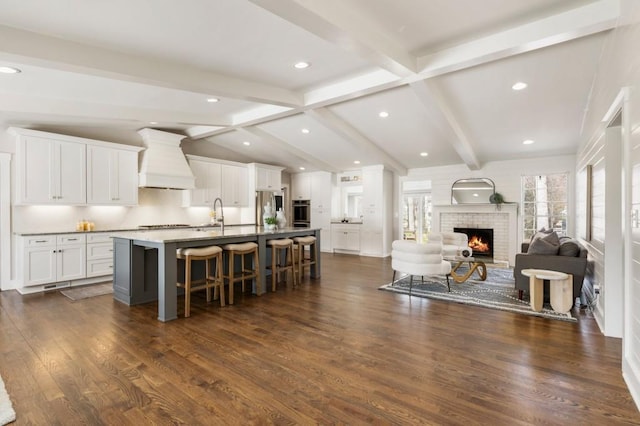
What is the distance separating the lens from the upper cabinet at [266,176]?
8.58 meters

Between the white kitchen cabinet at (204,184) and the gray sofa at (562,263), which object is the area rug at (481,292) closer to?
the gray sofa at (562,263)

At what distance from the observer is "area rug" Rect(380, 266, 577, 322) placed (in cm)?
402

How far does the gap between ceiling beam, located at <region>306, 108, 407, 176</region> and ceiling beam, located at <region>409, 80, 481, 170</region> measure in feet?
5.33

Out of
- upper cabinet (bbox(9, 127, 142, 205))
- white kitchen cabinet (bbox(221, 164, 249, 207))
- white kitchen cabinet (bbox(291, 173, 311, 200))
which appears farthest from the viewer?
white kitchen cabinet (bbox(291, 173, 311, 200))

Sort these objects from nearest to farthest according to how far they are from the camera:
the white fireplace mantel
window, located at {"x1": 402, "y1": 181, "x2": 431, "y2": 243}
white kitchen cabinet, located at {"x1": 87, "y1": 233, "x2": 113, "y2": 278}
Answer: white kitchen cabinet, located at {"x1": 87, "y1": 233, "x2": 113, "y2": 278}
the white fireplace mantel
window, located at {"x1": 402, "y1": 181, "x2": 431, "y2": 243}

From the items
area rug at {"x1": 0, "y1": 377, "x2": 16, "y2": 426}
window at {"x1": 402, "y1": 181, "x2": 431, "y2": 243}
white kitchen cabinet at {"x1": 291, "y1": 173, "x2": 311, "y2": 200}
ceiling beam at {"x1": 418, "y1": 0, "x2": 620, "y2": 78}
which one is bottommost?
area rug at {"x1": 0, "y1": 377, "x2": 16, "y2": 426}

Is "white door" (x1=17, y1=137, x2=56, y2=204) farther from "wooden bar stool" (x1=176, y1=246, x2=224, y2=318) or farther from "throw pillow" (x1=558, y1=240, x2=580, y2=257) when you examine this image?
"throw pillow" (x1=558, y1=240, x2=580, y2=257)

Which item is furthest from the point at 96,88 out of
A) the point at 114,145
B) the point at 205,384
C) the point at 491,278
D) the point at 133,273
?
the point at 491,278

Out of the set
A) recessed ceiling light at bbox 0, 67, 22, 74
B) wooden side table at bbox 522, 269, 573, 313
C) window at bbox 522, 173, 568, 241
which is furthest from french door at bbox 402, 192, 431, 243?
recessed ceiling light at bbox 0, 67, 22, 74

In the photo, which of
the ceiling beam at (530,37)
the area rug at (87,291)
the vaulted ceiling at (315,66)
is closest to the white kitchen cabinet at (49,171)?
the vaulted ceiling at (315,66)

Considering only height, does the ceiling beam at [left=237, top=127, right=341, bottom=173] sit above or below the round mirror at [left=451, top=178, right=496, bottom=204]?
above

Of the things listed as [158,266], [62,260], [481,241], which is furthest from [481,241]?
[62,260]

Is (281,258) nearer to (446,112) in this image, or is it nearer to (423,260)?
(423,260)

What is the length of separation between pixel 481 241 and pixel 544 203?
60.6 inches
